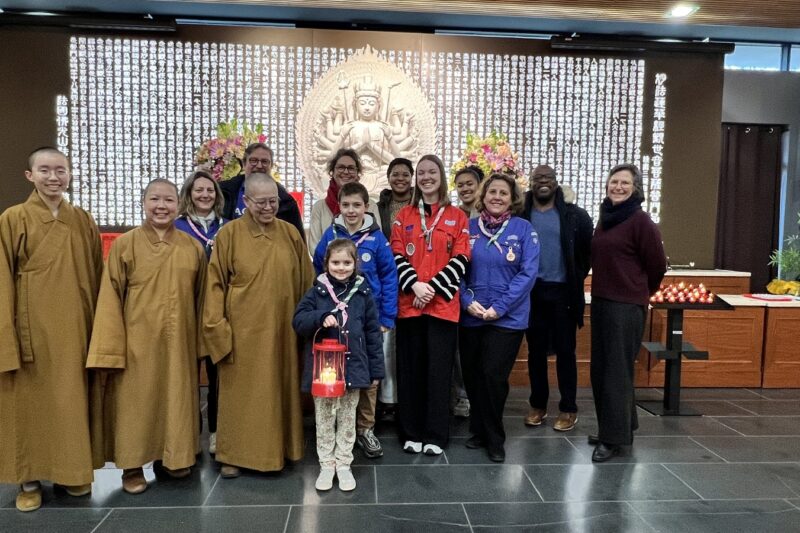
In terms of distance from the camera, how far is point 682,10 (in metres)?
4.68

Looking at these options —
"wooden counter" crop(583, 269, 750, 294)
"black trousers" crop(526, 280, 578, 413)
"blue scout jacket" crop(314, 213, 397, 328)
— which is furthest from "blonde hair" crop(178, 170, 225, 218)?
"wooden counter" crop(583, 269, 750, 294)

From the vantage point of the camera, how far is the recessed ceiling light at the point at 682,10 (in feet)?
15.1

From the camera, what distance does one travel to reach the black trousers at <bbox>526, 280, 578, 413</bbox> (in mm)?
3152

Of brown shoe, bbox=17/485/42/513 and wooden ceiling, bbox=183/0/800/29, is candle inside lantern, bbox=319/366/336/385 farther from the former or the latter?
wooden ceiling, bbox=183/0/800/29

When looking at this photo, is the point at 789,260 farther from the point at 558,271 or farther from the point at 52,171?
the point at 52,171

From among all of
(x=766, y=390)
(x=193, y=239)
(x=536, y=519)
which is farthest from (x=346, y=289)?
(x=766, y=390)

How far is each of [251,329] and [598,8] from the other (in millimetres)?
4058

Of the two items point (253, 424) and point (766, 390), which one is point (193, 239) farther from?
point (766, 390)

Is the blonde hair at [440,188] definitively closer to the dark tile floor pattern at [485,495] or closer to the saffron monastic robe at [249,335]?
the saffron monastic robe at [249,335]

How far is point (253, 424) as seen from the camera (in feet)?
8.20

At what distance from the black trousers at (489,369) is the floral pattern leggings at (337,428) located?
658mm

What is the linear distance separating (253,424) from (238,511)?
1.26 feet

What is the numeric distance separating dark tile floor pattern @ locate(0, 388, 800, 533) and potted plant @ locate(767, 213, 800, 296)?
81.3 inches

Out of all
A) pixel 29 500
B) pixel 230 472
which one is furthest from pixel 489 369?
pixel 29 500
